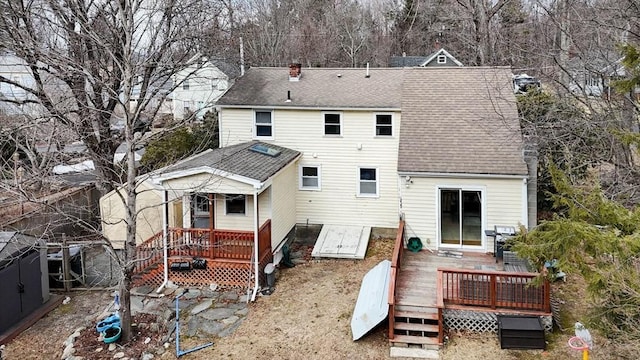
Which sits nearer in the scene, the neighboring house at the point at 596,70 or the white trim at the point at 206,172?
the neighboring house at the point at 596,70

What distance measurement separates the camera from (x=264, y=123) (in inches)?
720

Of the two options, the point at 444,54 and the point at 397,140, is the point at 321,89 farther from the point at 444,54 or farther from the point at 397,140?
the point at 444,54

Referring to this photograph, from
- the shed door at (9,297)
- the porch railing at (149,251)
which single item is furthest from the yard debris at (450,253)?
the shed door at (9,297)

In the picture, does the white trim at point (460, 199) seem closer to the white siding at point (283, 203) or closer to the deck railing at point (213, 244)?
the white siding at point (283, 203)

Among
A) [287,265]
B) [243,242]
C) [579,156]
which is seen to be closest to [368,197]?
[287,265]

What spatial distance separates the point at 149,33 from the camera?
1717 cm

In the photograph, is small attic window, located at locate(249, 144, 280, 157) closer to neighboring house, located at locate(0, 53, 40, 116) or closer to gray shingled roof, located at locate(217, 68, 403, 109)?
gray shingled roof, located at locate(217, 68, 403, 109)

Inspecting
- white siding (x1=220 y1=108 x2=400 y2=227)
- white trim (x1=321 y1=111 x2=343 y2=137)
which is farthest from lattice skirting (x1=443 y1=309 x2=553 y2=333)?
white trim (x1=321 y1=111 x2=343 y2=137)

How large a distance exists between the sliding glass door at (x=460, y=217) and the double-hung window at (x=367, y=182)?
3.21 meters

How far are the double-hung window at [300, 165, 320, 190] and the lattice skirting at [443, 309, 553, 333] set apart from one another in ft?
26.1

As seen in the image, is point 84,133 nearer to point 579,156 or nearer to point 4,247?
point 4,247

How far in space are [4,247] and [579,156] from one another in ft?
51.9

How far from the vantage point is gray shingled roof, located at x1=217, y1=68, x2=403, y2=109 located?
17594 mm

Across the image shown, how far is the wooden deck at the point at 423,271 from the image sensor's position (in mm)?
11758
